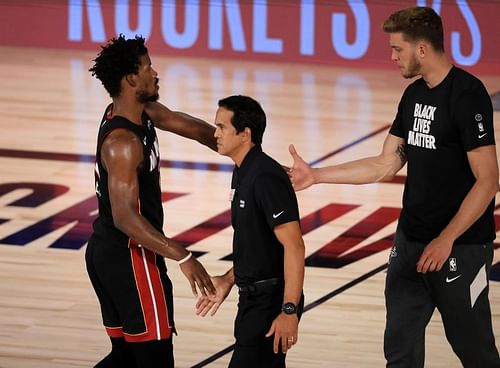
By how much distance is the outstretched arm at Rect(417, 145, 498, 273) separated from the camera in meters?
4.44

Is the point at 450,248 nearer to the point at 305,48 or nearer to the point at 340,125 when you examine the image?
the point at 340,125

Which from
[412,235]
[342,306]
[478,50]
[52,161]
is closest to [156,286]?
[412,235]

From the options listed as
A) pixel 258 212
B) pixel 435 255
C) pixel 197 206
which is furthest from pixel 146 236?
pixel 197 206

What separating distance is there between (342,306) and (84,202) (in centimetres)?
281

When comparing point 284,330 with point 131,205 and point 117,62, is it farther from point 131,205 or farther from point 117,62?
point 117,62

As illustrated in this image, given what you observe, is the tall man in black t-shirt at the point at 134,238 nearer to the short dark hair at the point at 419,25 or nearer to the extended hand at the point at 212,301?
the extended hand at the point at 212,301

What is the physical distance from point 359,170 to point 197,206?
3.88 meters

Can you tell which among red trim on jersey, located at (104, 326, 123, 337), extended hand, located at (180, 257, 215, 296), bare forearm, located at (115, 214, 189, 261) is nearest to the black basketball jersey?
bare forearm, located at (115, 214, 189, 261)

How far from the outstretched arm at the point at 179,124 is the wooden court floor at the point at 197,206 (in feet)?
3.83

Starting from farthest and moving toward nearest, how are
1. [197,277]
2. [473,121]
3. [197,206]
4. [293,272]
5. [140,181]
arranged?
[197,206], [140,181], [197,277], [473,121], [293,272]

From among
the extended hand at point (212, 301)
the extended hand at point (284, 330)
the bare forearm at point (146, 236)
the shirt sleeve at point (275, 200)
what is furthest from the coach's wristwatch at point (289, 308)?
the bare forearm at point (146, 236)

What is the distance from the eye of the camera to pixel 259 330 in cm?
436

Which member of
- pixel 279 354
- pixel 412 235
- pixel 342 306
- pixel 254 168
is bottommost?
pixel 342 306

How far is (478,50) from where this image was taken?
14.2m
